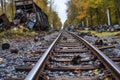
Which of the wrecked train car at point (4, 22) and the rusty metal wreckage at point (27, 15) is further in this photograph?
the rusty metal wreckage at point (27, 15)

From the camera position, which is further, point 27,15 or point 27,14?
point 27,14

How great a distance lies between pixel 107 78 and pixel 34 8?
74.3 feet

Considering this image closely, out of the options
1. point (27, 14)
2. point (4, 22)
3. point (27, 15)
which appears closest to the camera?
point (4, 22)

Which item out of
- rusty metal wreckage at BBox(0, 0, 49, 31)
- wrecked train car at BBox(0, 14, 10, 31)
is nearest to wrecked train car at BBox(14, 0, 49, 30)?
rusty metal wreckage at BBox(0, 0, 49, 31)

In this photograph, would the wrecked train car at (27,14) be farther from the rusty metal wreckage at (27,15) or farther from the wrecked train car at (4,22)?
the wrecked train car at (4,22)

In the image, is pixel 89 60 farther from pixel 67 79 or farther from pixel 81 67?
Answer: pixel 67 79

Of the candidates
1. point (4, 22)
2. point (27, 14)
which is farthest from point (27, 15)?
point (4, 22)

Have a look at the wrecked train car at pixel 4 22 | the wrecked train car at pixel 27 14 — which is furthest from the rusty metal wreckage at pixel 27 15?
the wrecked train car at pixel 4 22

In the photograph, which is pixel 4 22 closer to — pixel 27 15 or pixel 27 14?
pixel 27 15

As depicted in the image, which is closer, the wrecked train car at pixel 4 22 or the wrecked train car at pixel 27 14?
the wrecked train car at pixel 4 22

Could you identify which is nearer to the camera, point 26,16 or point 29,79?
point 29,79

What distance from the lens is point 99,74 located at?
487 centimetres

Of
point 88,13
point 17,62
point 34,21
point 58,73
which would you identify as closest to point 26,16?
point 34,21

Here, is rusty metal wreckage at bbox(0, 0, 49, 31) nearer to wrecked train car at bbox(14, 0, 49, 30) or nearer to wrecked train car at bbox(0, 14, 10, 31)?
wrecked train car at bbox(14, 0, 49, 30)
